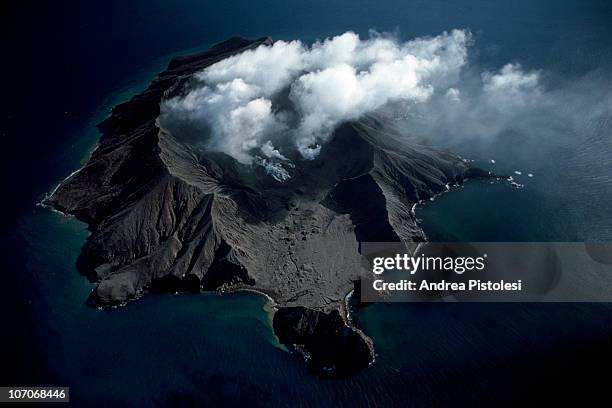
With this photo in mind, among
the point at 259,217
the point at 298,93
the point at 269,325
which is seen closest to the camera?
the point at 269,325

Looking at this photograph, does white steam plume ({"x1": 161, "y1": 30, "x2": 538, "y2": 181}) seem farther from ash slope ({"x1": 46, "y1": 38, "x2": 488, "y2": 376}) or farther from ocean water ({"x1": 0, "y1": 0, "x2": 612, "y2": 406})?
ocean water ({"x1": 0, "y1": 0, "x2": 612, "y2": 406})

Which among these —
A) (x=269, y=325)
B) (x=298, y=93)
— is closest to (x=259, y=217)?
(x=269, y=325)

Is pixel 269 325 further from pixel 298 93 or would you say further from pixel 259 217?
pixel 298 93

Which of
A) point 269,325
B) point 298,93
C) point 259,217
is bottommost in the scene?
point 269,325

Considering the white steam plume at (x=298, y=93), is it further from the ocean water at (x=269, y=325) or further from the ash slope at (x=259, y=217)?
the ocean water at (x=269, y=325)

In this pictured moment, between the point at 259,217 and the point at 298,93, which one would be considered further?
the point at 298,93

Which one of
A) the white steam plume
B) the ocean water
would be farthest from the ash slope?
the white steam plume

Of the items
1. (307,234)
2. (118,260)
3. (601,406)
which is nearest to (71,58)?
(118,260)
